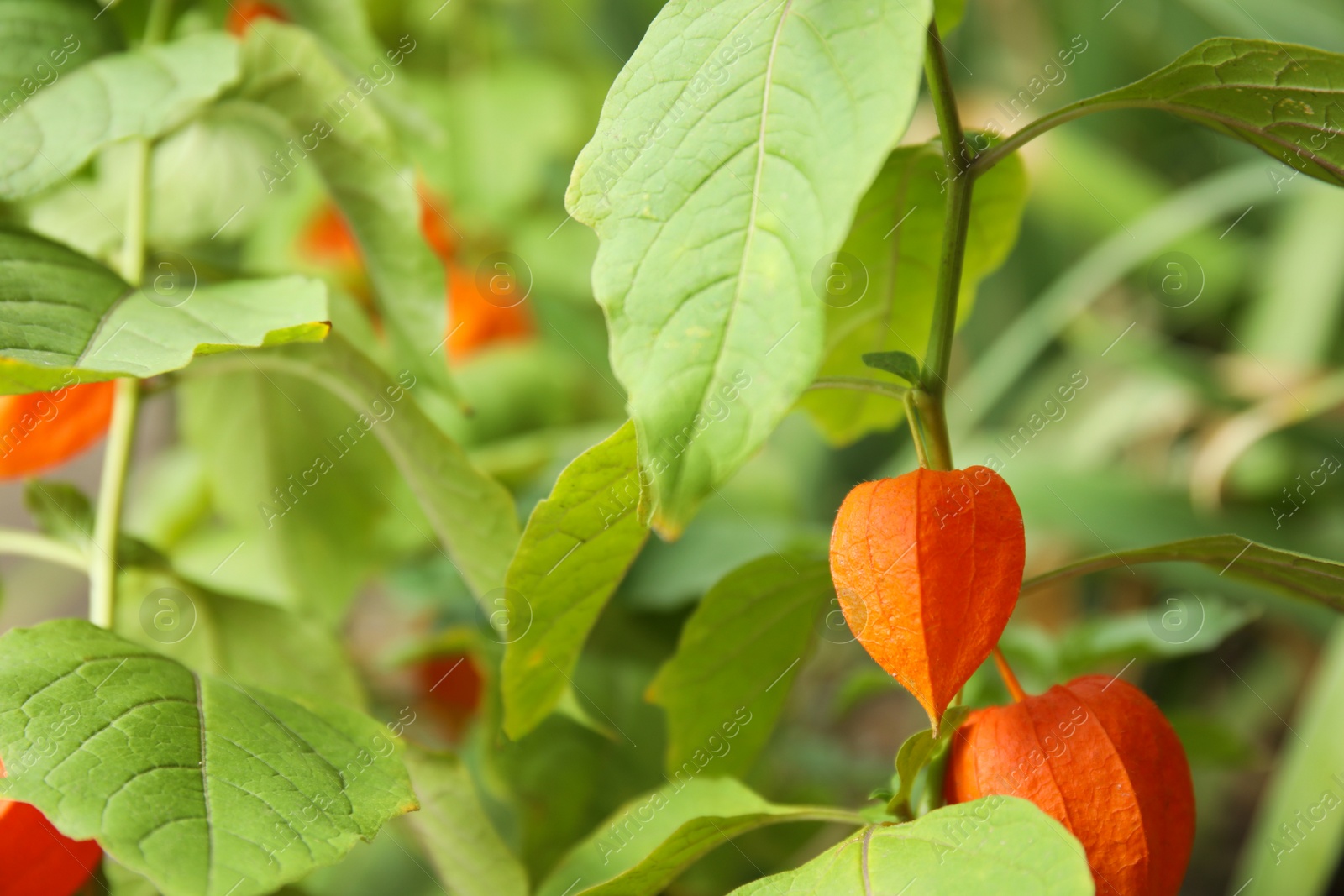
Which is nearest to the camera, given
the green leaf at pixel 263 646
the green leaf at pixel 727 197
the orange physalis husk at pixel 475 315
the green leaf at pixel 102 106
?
the green leaf at pixel 727 197

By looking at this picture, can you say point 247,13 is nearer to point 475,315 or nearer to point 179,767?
point 475,315

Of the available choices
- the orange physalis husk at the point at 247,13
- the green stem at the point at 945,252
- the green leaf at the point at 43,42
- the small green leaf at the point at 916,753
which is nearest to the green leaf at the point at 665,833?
the small green leaf at the point at 916,753

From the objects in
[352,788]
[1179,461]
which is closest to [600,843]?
[352,788]

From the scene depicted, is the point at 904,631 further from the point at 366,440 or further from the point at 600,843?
the point at 366,440

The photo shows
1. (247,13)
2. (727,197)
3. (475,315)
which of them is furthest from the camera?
(475,315)

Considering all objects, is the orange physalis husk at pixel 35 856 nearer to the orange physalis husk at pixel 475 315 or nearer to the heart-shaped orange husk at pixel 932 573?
the heart-shaped orange husk at pixel 932 573

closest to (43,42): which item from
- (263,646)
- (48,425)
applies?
(48,425)
